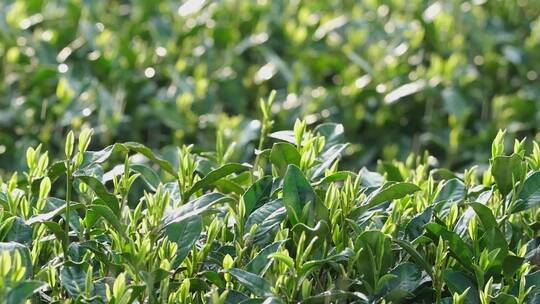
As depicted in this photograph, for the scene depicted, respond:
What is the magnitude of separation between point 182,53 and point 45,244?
7.98 ft

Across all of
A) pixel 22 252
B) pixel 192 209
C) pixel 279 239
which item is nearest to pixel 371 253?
pixel 279 239

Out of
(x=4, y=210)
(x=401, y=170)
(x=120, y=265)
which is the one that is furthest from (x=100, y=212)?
(x=401, y=170)

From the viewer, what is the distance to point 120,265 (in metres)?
2.49

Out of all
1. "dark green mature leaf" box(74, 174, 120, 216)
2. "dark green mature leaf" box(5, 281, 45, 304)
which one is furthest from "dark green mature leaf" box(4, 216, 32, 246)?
"dark green mature leaf" box(5, 281, 45, 304)

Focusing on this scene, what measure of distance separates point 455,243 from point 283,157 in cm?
53

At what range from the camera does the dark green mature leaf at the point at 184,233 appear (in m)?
2.51

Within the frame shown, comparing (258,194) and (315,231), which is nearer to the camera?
(315,231)

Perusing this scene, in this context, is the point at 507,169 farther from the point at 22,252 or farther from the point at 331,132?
the point at 22,252

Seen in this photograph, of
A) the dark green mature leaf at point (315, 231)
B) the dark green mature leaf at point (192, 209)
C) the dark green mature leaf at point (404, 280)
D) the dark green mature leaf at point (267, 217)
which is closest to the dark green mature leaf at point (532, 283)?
the dark green mature leaf at point (404, 280)

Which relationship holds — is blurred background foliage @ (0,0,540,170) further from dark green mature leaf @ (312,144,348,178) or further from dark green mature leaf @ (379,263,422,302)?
dark green mature leaf @ (379,263,422,302)

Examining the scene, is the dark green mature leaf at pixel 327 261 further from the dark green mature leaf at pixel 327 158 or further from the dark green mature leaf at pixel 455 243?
the dark green mature leaf at pixel 327 158

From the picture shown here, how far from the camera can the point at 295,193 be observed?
8.52 feet

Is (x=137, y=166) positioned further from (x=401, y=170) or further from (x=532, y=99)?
(x=532, y=99)

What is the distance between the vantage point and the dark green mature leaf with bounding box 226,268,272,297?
2371 millimetres
